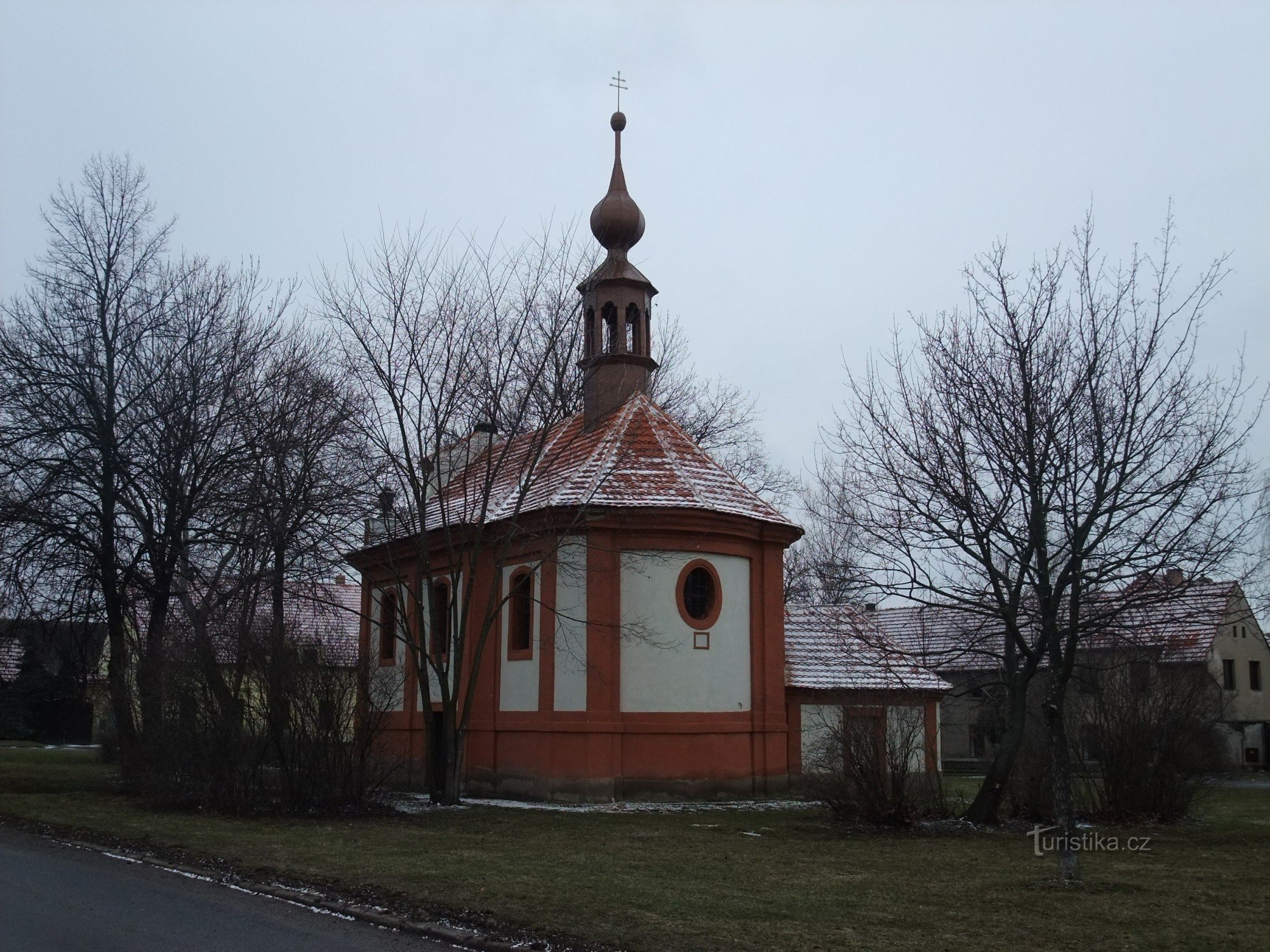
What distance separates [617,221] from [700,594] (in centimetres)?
900

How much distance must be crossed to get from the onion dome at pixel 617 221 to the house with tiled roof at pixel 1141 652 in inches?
408

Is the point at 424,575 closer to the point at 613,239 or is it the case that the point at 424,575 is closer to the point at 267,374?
the point at 267,374

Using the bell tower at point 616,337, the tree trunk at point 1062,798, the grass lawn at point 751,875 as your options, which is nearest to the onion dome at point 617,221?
the bell tower at point 616,337

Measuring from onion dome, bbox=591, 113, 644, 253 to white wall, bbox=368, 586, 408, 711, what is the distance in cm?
910

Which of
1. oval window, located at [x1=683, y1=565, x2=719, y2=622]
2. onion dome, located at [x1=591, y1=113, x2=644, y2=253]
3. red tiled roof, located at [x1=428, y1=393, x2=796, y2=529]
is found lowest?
oval window, located at [x1=683, y1=565, x2=719, y2=622]

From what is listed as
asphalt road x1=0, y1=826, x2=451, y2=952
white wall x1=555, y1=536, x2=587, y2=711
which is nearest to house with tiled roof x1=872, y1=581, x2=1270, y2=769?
white wall x1=555, y1=536, x2=587, y2=711

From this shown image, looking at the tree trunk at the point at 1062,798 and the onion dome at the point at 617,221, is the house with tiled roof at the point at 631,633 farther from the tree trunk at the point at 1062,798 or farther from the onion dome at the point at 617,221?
the tree trunk at the point at 1062,798

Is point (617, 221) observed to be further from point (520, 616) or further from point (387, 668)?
point (387, 668)

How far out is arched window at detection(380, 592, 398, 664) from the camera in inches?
976

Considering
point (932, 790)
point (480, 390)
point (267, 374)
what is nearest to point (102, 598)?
point (267, 374)

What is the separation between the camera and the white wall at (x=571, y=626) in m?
19.9

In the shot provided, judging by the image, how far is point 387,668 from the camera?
84.2ft

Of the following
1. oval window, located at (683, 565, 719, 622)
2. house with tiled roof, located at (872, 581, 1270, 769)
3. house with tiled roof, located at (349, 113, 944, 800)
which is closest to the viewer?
house with tiled roof, located at (872, 581, 1270, 769)

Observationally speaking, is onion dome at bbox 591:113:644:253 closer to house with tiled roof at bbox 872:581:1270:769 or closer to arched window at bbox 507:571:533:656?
arched window at bbox 507:571:533:656
